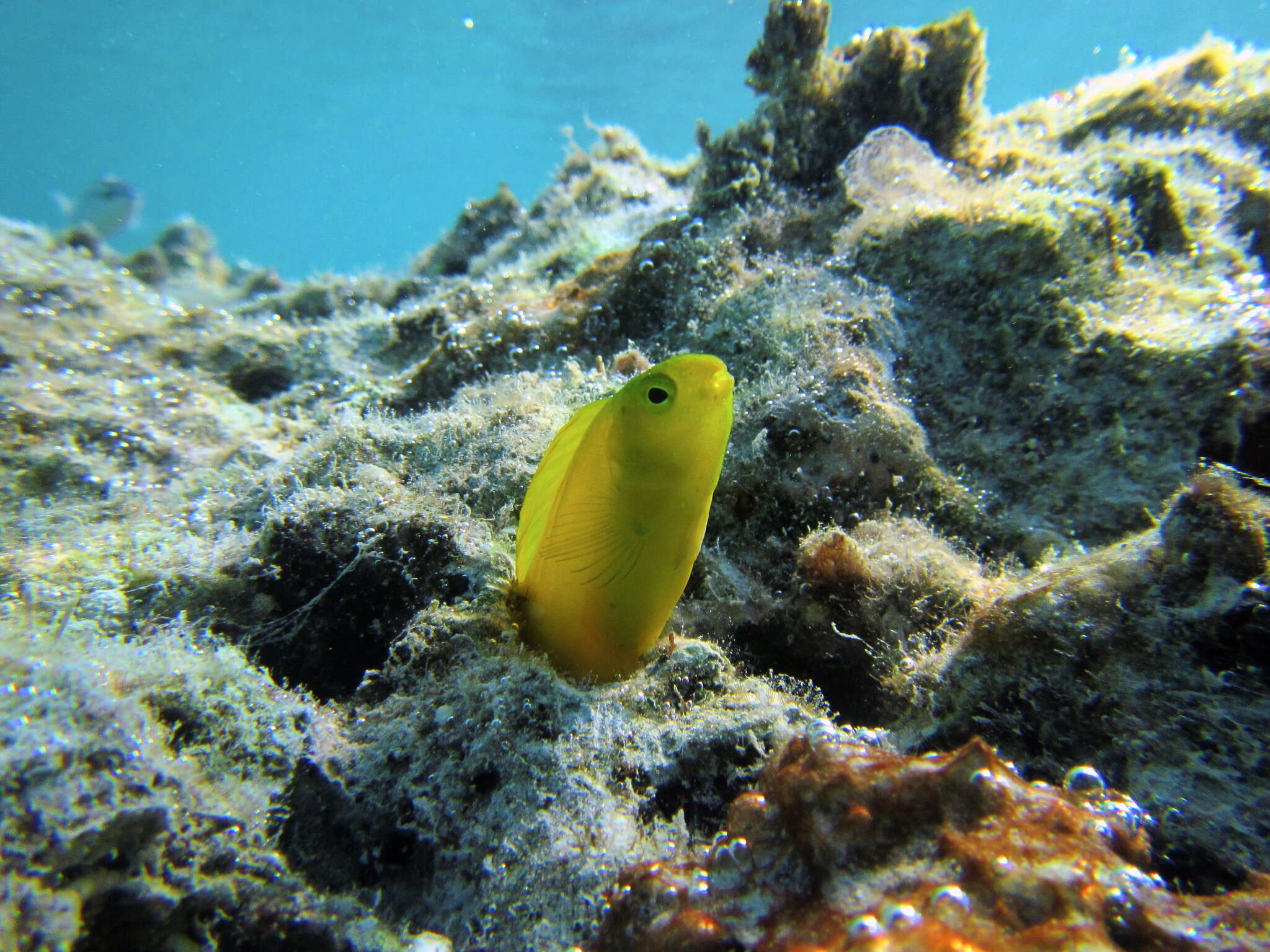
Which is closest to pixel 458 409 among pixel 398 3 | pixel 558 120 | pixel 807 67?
pixel 807 67

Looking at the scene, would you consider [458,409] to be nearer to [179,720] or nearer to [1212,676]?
[179,720]

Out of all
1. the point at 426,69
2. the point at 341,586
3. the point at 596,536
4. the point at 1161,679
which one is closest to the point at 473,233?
the point at 341,586

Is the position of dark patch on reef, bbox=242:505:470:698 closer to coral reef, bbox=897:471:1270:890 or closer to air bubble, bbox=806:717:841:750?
air bubble, bbox=806:717:841:750

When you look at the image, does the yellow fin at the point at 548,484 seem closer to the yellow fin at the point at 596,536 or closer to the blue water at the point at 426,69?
the yellow fin at the point at 596,536

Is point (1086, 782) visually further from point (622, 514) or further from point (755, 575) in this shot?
point (755, 575)

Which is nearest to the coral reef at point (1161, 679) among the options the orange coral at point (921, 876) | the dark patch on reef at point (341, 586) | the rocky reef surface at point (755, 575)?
the rocky reef surface at point (755, 575)

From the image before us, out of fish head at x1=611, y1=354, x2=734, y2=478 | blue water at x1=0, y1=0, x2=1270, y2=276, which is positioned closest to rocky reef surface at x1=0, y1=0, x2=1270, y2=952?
fish head at x1=611, y1=354, x2=734, y2=478
